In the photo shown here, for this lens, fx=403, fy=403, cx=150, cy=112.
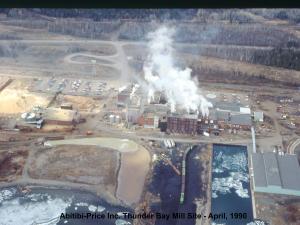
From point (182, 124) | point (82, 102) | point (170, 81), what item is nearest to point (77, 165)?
point (182, 124)

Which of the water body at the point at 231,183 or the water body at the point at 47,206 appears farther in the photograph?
the water body at the point at 231,183

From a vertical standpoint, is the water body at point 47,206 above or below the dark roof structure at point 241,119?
below

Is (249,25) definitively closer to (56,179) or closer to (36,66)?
(36,66)

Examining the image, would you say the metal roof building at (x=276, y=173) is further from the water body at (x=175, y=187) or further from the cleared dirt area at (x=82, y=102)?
the cleared dirt area at (x=82, y=102)

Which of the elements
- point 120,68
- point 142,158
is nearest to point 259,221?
point 142,158

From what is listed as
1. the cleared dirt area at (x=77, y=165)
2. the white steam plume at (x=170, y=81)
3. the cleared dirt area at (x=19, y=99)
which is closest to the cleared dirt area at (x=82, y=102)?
the cleared dirt area at (x=19, y=99)
